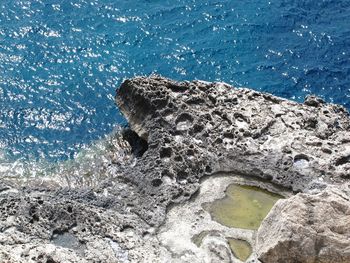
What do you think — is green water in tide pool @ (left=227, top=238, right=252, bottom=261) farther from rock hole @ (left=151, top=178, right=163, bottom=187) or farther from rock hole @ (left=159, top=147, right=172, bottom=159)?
rock hole @ (left=159, top=147, right=172, bottom=159)

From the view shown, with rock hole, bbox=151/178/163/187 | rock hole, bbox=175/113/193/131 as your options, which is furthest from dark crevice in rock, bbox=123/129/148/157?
rock hole, bbox=151/178/163/187

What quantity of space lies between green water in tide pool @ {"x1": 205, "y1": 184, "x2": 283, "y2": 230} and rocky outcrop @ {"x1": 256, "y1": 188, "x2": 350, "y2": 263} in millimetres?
A: 2111

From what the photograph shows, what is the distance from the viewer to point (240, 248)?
13.6 metres

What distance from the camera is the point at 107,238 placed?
44.8ft

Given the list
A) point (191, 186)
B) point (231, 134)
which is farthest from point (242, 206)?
point (231, 134)

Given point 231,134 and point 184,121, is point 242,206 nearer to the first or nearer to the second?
point 231,134

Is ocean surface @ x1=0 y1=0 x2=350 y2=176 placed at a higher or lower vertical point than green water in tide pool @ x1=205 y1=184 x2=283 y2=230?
higher

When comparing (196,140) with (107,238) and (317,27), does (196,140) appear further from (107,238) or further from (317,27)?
(317,27)

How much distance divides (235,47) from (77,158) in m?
7.98

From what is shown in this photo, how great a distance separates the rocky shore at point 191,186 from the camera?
1215cm

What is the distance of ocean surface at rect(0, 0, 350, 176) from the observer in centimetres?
1950

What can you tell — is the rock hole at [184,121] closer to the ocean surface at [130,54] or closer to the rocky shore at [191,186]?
the rocky shore at [191,186]

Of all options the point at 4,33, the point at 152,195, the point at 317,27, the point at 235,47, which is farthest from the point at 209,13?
the point at 152,195

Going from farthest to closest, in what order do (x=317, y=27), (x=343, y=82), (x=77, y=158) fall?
(x=317, y=27) → (x=343, y=82) → (x=77, y=158)
